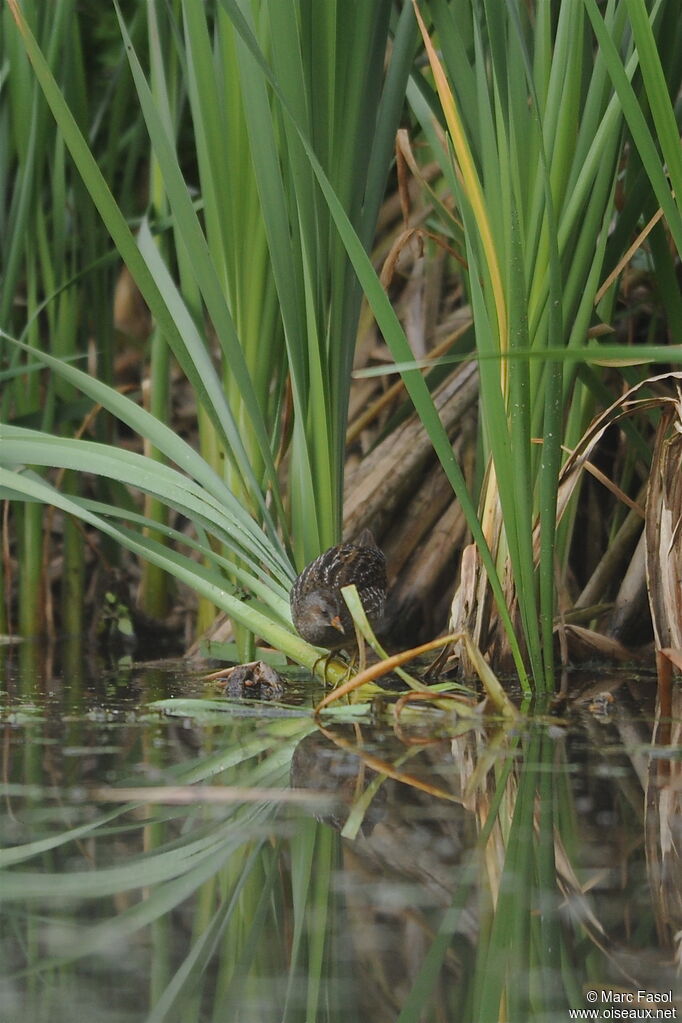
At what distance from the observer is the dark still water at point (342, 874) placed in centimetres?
71

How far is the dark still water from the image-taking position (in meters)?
0.71

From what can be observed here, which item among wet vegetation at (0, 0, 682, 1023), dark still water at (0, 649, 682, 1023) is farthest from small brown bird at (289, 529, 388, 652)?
dark still water at (0, 649, 682, 1023)

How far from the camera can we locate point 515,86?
5.66ft

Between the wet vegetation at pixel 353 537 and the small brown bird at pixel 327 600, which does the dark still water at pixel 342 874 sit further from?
the small brown bird at pixel 327 600

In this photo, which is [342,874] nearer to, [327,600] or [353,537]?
[327,600]

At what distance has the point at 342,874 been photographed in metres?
0.90

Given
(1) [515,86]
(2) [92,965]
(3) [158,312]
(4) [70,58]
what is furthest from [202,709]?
(4) [70,58]

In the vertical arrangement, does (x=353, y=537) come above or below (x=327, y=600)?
above

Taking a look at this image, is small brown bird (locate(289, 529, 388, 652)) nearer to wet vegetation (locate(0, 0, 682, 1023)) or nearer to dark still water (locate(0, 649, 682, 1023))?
A: wet vegetation (locate(0, 0, 682, 1023))

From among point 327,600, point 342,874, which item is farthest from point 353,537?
point 342,874

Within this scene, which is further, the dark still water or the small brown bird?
the small brown bird

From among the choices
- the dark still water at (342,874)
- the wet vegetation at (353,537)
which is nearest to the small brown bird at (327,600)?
the wet vegetation at (353,537)

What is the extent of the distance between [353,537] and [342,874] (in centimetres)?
190

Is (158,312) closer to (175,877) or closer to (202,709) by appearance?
(202,709)
